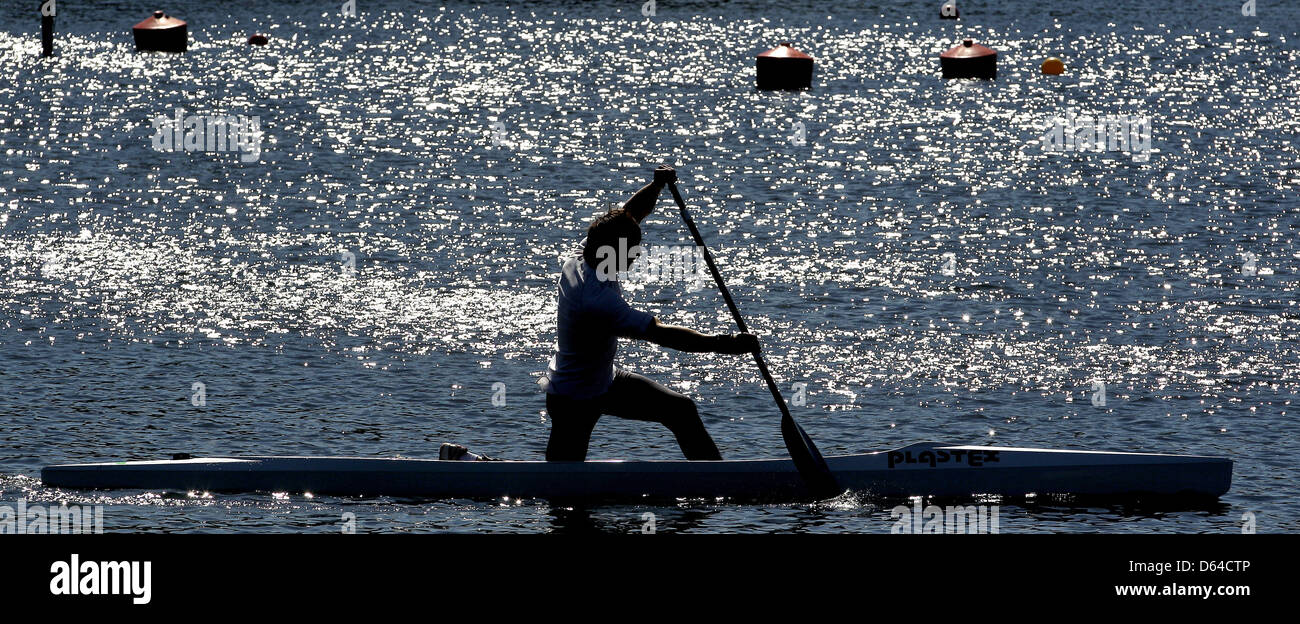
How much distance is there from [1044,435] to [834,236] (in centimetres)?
1092

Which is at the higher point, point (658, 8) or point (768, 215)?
point (658, 8)

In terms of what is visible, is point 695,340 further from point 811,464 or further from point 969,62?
point 969,62

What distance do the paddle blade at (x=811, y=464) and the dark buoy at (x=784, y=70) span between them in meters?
34.7

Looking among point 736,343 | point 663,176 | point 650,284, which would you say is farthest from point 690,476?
point 650,284

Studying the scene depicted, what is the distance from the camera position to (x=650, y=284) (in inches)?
922

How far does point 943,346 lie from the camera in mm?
19984

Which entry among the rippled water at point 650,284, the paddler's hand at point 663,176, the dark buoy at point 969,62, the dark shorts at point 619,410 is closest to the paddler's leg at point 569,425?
the dark shorts at point 619,410

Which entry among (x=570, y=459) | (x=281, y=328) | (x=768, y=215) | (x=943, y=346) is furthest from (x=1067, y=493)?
(x=768, y=215)

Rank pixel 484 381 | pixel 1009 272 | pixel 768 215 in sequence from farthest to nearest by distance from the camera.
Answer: pixel 768 215, pixel 1009 272, pixel 484 381

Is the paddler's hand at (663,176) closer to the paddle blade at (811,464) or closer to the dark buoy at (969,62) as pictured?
the paddle blade at (811,464)

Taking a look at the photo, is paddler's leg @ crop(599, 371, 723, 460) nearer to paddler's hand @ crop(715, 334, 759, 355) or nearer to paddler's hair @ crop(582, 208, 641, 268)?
paddler's hand @ crop(715, 334, 759, 355)
